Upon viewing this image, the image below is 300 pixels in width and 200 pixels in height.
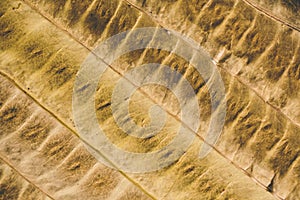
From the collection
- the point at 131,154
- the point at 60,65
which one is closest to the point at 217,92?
the point at 131,154

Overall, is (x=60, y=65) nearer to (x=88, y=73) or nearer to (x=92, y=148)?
(x=88, y=73)

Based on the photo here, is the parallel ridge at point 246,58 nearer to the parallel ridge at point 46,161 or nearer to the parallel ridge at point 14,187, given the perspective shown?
the parallel ridge at point 46,161

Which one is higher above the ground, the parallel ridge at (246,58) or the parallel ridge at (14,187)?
the parallel ridge at (246,58)

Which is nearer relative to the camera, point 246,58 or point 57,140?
point 57,140

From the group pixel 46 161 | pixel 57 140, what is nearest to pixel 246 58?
pixel 57 140

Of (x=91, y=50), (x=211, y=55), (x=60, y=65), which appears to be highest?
(x=211, y=55)

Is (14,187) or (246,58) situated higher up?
(246,58)

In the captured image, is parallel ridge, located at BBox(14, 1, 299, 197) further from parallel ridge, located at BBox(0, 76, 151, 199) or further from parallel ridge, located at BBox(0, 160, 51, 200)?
parallel ridge, located at BBox(0, 160, 51, 200)

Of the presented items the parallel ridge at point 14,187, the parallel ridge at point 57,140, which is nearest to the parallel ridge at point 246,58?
the parallel ridge at point 57,140

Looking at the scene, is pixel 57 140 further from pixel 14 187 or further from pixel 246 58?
pixel 246 58
